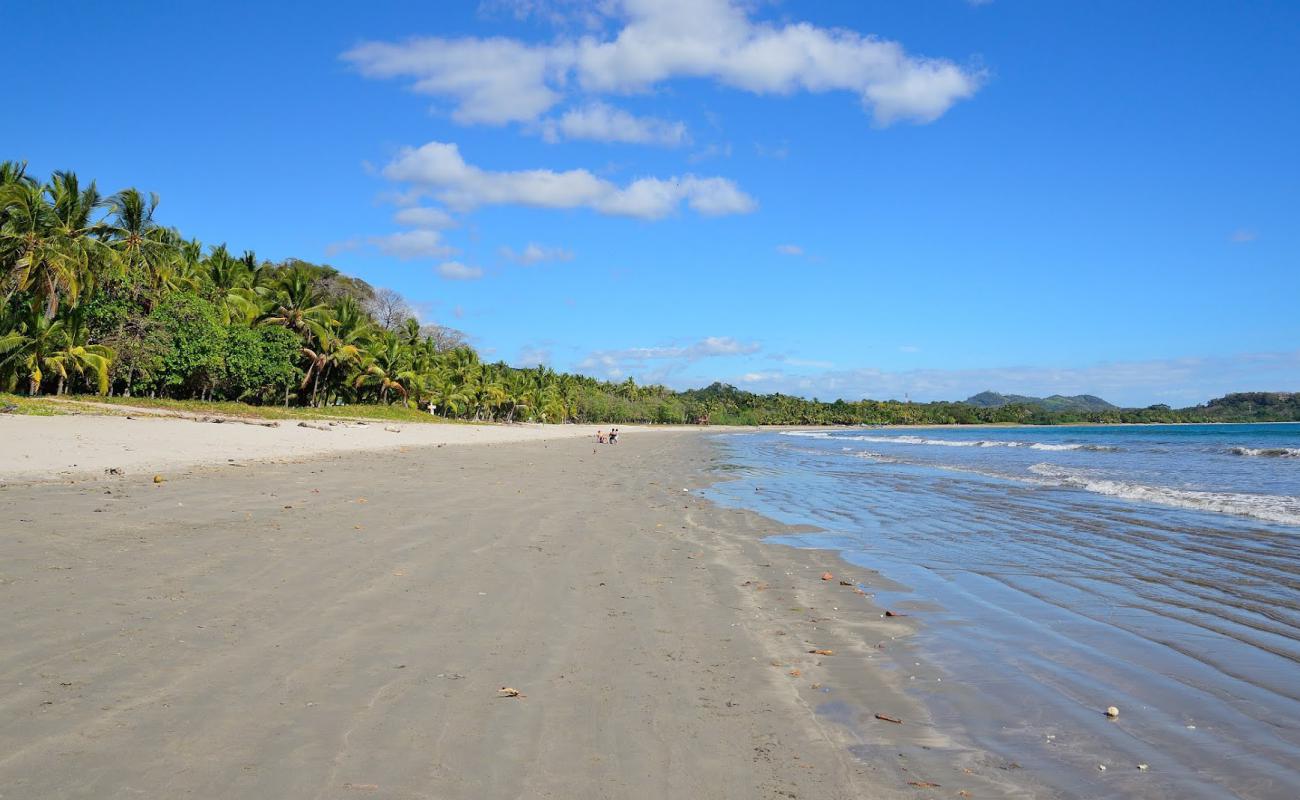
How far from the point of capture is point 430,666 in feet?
15.6

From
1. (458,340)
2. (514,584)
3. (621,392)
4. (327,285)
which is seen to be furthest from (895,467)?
(621,392)

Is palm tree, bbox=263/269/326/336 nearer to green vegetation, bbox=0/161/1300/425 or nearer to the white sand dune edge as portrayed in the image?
green vegetation, bbox=0/161/1300/425

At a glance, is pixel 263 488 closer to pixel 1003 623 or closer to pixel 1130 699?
pixel 1003 623

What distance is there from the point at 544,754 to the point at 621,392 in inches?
5885

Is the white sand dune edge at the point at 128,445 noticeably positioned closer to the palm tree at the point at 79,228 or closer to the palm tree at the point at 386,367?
the palm tree at the point at 79,228

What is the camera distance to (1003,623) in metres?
6.56

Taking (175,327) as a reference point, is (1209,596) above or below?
below

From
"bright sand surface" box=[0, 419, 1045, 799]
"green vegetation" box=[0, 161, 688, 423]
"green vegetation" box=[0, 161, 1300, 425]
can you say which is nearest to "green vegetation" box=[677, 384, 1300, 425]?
"green vegetation" box=[0, 161, 1300, 425]

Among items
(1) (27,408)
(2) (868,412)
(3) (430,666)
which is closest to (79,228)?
(1) (27,408)

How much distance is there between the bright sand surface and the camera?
3.45 m

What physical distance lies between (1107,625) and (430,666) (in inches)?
219

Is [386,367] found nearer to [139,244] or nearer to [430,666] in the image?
[139,244]

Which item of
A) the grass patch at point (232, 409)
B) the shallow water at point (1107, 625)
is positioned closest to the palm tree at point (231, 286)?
the grass patch at point (232, 409)

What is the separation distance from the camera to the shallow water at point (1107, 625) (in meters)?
3.99
